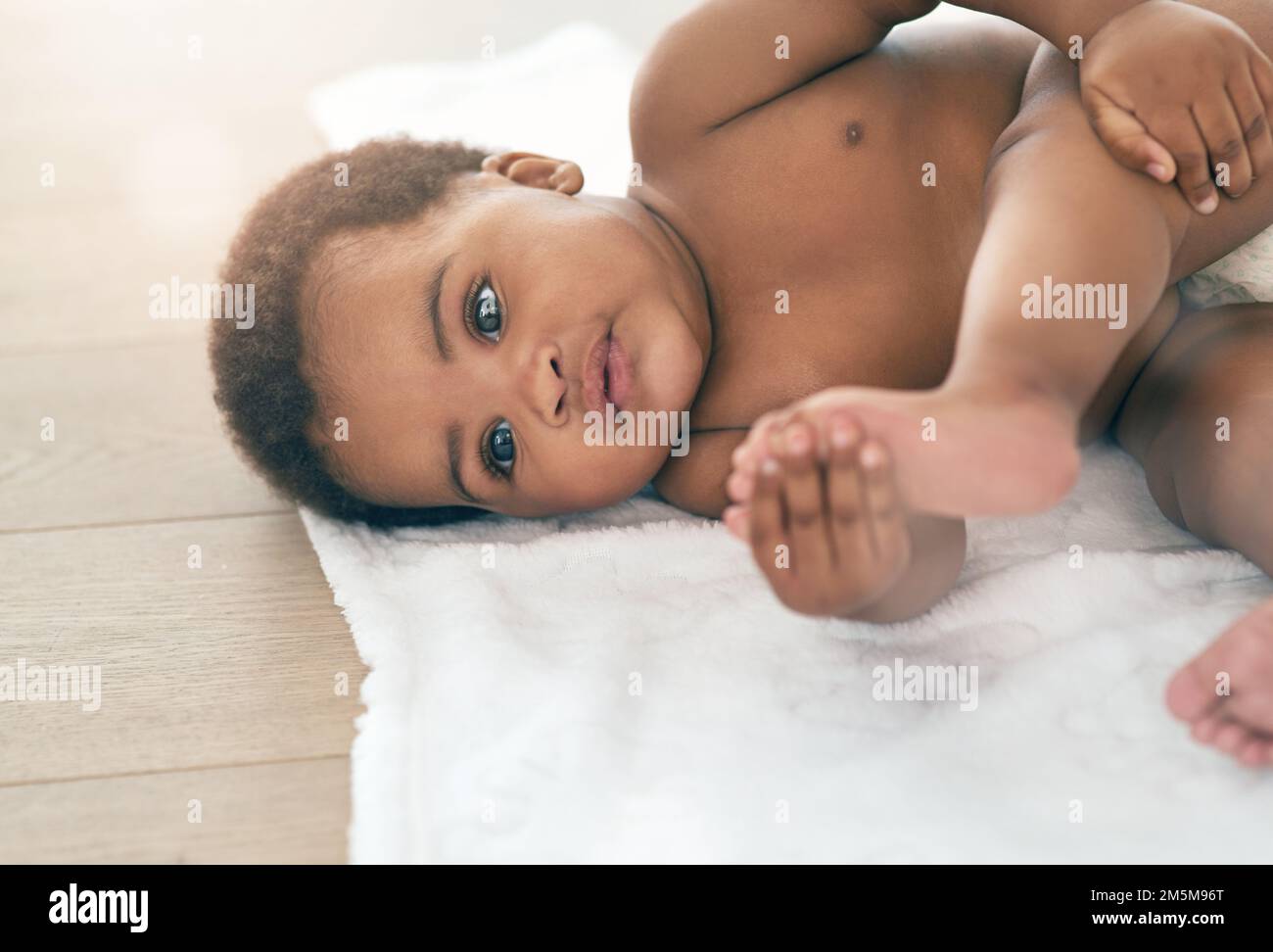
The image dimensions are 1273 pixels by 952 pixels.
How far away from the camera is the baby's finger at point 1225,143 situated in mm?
927

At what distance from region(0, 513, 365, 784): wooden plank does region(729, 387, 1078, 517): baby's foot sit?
16.8 inches

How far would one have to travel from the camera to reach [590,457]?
1.09m

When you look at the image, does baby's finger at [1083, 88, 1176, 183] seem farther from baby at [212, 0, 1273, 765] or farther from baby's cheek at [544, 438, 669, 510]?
baby's cheek at [544, 438, 669, 510]

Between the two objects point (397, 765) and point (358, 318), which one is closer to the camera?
point (397, 765)

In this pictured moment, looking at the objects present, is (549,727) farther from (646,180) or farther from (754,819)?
(646,180)

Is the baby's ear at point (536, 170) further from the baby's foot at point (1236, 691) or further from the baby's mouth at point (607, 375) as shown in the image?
the baby's foot at point (1236, 691)

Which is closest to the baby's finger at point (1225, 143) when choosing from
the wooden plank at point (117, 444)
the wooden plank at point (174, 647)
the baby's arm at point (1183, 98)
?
the baby's arm at point (1183, 98)

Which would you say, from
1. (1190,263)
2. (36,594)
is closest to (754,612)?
(1190,263)

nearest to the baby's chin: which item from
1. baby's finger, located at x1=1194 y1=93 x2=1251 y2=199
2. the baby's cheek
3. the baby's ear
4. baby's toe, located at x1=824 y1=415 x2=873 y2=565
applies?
the baby's cheek

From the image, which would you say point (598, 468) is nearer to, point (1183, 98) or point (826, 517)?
point (826, 517)

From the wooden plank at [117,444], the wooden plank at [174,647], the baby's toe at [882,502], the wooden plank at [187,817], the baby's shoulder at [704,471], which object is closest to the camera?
the baby's toe at [882,502]
